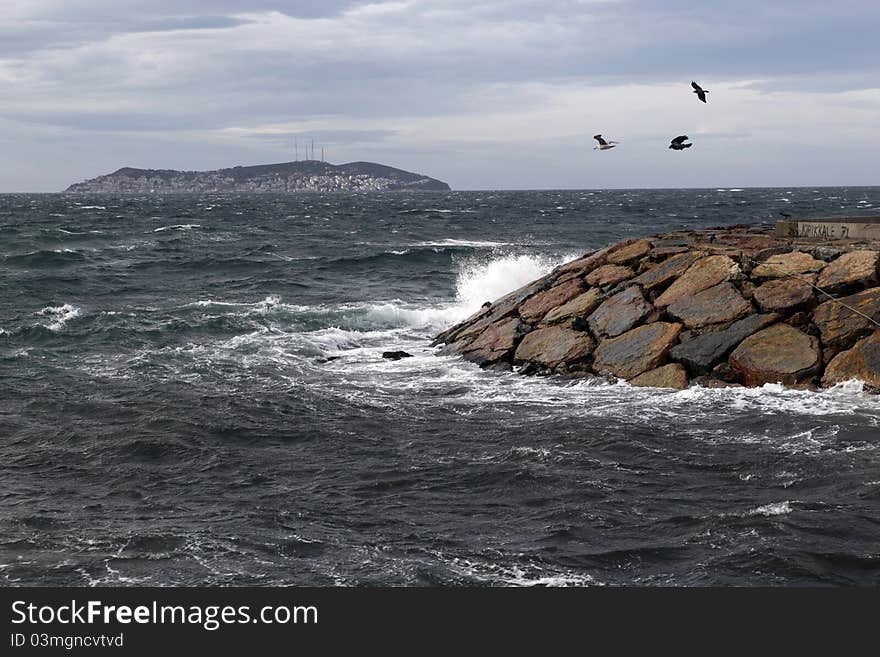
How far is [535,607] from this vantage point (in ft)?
25.7

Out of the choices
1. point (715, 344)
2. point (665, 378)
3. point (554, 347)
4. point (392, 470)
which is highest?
point (715, 344)

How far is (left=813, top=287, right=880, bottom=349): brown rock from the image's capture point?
16.0 metres

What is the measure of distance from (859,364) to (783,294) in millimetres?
2087

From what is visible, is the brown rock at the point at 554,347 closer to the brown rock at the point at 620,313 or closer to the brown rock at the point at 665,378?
the brown rock at the point at 620,313

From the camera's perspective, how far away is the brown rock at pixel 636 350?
1722 centimetres

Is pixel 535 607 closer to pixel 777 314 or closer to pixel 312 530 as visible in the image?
pixel 312 530

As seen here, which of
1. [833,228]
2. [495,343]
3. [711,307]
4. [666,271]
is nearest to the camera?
[711,307]

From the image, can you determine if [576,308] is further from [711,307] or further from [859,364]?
[859,364]

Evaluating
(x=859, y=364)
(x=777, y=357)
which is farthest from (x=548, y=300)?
(x=859, y=364)

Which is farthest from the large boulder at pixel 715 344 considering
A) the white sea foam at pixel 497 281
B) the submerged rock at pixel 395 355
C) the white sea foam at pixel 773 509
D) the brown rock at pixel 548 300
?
the white sea foam at pixel 497 281

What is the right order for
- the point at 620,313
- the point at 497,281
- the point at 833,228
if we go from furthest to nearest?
the point at 497,281 < the point at 833,228 < the point at 620,313

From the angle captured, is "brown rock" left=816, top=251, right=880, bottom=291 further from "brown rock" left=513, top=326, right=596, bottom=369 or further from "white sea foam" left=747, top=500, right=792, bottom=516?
"white sea foam" left=747, top=500, right=792, bottom=516

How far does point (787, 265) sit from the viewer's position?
1811 centimetres

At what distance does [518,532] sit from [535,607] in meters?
2.86
